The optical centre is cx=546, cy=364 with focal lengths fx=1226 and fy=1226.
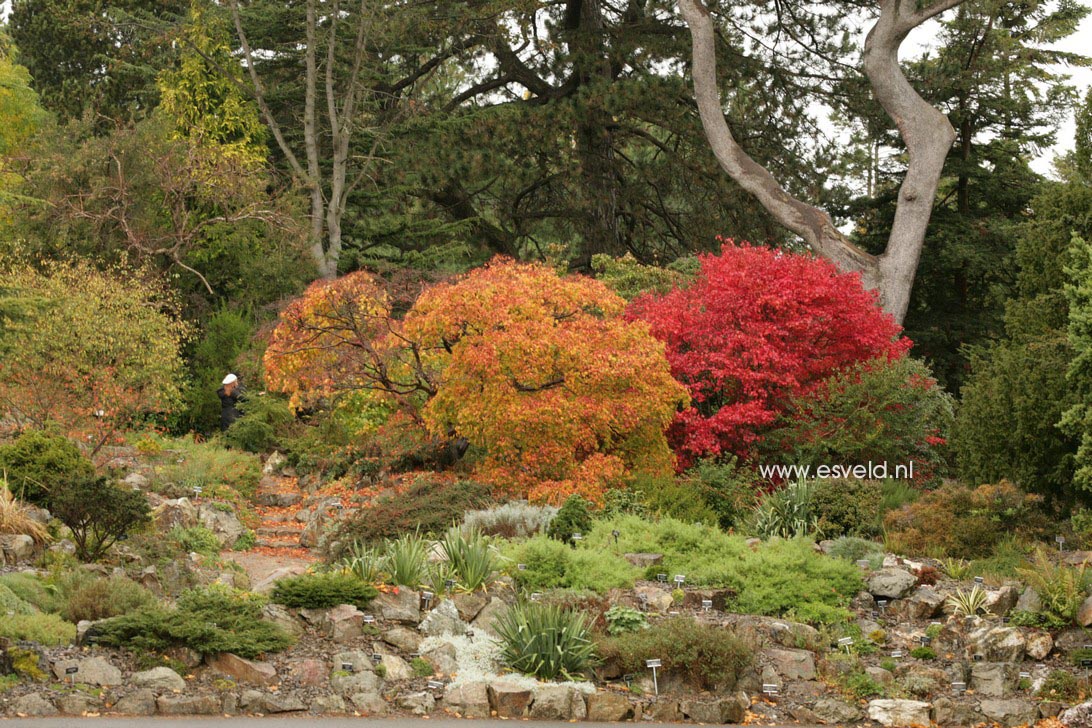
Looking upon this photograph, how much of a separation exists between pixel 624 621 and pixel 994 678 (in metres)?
3.10

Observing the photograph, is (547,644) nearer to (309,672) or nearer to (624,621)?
(624,621)

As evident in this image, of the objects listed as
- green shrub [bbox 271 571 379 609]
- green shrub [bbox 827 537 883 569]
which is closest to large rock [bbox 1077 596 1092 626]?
green shrub [bbox 827 537 883 569]

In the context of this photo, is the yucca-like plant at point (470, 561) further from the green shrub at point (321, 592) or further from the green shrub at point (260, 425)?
the green shrub at point (260, 425)

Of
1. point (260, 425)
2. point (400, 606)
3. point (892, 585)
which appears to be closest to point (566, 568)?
point (400, 606)

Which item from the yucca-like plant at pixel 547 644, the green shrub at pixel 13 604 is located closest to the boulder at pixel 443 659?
the yucca-like plant at pixel 547 644

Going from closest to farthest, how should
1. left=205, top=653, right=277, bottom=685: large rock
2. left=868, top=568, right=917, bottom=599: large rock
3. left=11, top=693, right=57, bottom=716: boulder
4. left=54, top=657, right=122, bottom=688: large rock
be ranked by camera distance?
left=11, top=693, right=57, bottom=716: boulder, left=54, top=657, right=122, bottom=688: large rock, left=205, top=653, right=277, bottom=685: large rock, left=868, top=568, right=917, bottom=599: large rock

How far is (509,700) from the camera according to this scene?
366 inches

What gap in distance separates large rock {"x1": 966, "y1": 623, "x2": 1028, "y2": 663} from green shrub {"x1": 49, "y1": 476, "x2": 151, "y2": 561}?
7830mm

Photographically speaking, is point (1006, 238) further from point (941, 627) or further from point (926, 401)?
point (941, 627)

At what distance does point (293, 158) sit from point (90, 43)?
1106 cm

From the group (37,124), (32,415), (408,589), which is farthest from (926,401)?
(37,124)

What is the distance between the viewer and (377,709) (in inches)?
361

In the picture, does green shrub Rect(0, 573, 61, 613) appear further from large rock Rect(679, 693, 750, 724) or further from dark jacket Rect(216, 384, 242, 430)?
dark jacket Rect(216, 384, 242, 430)

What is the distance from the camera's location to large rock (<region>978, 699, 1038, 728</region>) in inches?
380
